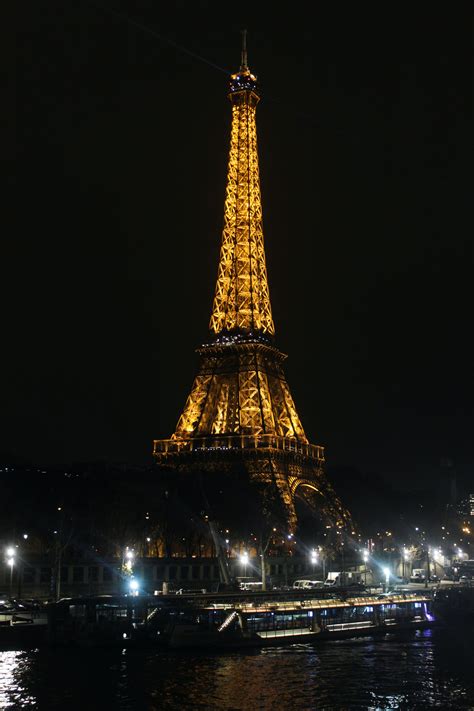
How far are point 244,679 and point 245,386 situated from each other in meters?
64.5

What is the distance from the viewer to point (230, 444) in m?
109

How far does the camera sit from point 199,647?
195ft

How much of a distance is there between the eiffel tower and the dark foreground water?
4461cm

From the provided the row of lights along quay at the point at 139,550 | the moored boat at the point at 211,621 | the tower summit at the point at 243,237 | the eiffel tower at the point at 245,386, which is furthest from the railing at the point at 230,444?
the moored boat at the point at 211,621

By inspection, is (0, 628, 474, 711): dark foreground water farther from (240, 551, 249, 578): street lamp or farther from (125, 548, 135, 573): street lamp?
(240, 551, 249, 578): street lamp

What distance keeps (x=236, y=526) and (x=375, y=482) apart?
5104 centimetres

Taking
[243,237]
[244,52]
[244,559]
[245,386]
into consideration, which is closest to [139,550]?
[244,559]

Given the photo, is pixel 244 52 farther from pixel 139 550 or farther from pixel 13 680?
pixel 13 680

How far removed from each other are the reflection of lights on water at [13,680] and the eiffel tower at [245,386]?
51837 mm

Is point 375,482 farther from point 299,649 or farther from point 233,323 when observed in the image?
point 299,649

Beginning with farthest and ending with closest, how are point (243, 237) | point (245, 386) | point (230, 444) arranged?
point (243, 237) → point (245, 386) → point (230, 444)

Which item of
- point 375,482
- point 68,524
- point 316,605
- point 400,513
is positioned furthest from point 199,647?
point 375,482

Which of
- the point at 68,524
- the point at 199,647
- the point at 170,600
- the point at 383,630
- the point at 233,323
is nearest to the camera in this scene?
the point at 199,647

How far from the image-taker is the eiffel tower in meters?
109
